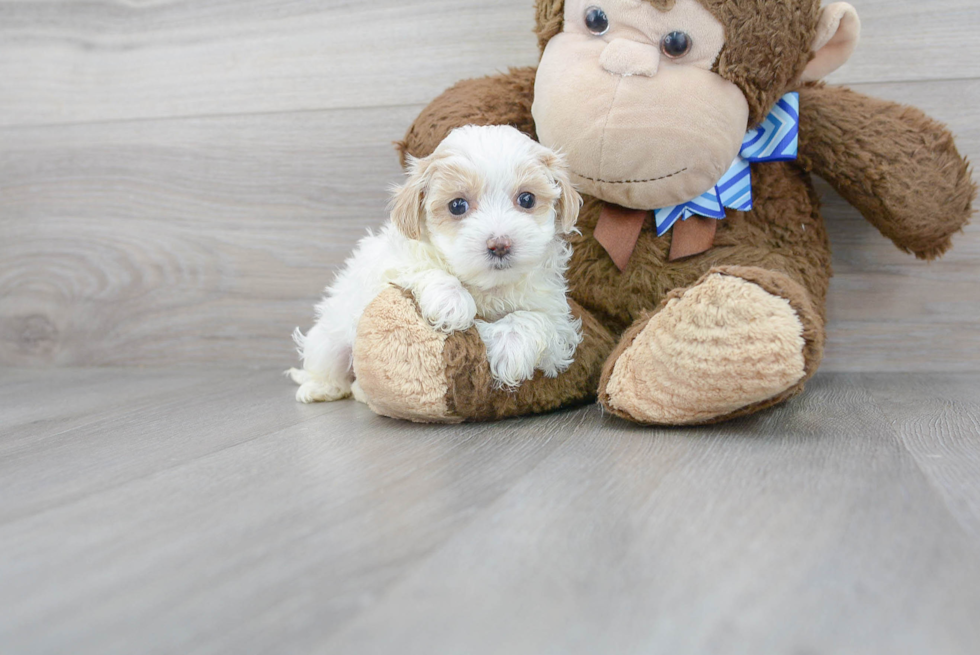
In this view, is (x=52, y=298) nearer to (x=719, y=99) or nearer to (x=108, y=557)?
(x=108, y=557)

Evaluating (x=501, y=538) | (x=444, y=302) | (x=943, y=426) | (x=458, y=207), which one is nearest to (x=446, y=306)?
(x=444, y=302)

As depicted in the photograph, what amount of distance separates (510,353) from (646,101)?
1.13 feet

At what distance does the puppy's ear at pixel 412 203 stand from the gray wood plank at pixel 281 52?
1.68 ft

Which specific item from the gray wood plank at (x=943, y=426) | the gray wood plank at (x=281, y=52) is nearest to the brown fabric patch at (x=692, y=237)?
the gray wood plank at (x=943, y=426)

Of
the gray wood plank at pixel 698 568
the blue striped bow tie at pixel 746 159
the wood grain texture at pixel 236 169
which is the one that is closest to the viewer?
the gray wood plank at pixel 698 568

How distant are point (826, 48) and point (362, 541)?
0.89 metres

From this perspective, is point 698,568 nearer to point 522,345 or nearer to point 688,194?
point 522,345

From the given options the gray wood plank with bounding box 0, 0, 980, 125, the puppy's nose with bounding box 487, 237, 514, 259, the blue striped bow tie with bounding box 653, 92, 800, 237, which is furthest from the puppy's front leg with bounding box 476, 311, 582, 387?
the gray wood plank with bounding box 0, 0, 980, 125

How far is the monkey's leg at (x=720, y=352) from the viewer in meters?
A: 0.83

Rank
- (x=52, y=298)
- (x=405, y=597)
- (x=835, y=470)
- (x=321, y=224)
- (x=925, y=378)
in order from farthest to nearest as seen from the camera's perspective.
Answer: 1. (x=52, y=298)
2. (x=321, y=224)
3. (x=925, y=378)
4. (x=835, y=470)
5. (x=405, y=597)

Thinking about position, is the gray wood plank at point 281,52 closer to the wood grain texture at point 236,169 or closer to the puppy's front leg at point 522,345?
the wood grain texture at point 236,169

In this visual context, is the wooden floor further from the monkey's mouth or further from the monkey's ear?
the monkey's ear

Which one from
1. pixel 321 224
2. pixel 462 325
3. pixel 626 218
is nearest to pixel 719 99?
pixel 626 218

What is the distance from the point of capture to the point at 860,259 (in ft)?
4.33
